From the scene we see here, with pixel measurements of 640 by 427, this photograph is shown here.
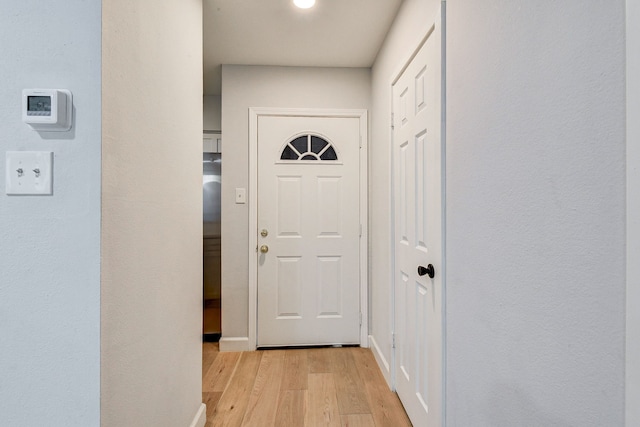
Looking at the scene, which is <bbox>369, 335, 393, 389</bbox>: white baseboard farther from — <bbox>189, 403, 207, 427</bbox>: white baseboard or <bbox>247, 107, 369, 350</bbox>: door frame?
<bbox>189, 403, 207, 427</bbox>: white baseboard

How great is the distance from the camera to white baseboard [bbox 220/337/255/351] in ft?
9.05

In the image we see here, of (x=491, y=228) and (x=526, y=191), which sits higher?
(x=526, y=191)

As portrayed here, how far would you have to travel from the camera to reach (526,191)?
857 millimetres

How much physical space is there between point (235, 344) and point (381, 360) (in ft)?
3.94

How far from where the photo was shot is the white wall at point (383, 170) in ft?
6.16

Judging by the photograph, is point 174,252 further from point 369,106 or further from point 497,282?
point 369,106

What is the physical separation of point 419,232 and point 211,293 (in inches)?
91.2
